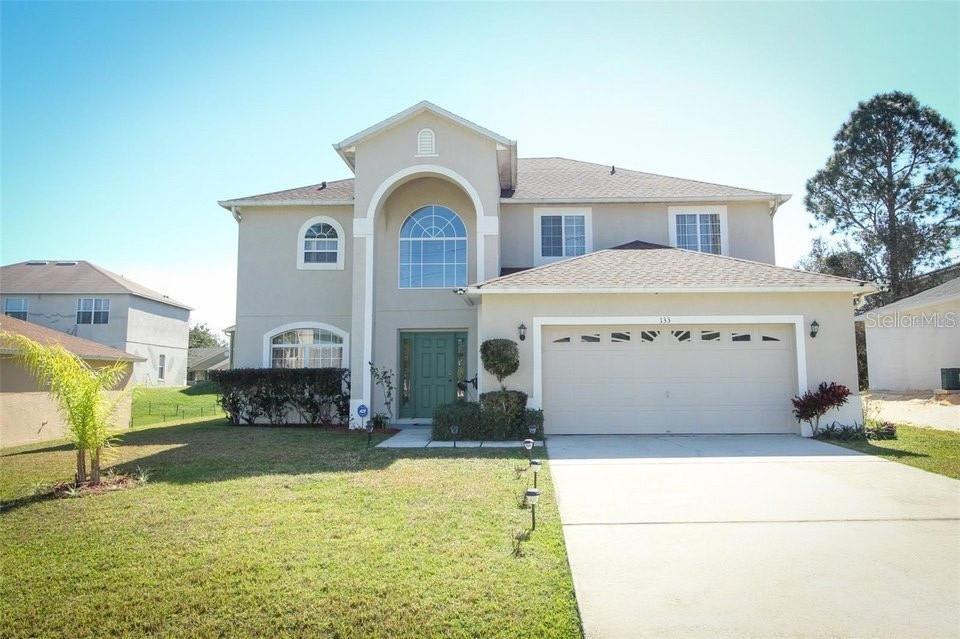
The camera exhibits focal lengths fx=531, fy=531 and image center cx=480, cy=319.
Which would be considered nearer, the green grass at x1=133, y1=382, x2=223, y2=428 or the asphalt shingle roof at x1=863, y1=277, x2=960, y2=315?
the green grass at x1=133, y1=382, x2=223, y2=428

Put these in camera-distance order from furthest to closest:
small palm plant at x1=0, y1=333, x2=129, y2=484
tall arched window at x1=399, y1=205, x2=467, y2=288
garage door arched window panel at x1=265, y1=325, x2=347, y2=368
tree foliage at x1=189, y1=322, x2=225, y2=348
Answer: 1. tree foliage at x1=189, y1=322, x2=225, y2=348
2. garage door arched window panel at x1=265, y1=325, x2=347, y2=368
3. tall arched window at x1=399, y1=205, x2=467, y2=288
4. small palm plant at x1=0, y1=333, x2=129, y2=484

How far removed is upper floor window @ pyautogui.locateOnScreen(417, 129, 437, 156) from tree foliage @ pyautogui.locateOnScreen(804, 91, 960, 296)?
28834 mm

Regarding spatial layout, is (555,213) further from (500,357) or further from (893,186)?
(893,186)

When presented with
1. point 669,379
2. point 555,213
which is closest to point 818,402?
point 669,379

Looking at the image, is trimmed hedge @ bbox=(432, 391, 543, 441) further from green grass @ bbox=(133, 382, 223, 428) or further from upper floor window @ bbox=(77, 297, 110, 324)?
upper floor window @ bbox=(77, 297, 110, 324)

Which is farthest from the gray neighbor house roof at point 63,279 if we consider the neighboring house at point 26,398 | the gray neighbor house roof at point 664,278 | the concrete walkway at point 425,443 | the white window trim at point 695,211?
the white window trim at point 695,211

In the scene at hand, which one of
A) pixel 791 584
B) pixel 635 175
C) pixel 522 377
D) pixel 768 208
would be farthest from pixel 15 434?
pixel 768 208

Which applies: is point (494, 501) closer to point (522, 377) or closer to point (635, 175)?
point (522, 377)

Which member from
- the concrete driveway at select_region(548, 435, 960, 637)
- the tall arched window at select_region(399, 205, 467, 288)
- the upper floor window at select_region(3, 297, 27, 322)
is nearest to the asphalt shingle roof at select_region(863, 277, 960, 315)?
the concrete driveway at select_region(548, 435, 960, 637)

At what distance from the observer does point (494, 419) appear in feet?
35.0

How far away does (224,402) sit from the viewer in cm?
1395

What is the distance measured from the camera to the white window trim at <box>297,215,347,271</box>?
14672 mm

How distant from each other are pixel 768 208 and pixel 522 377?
9.30m

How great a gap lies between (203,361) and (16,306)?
20602mm
